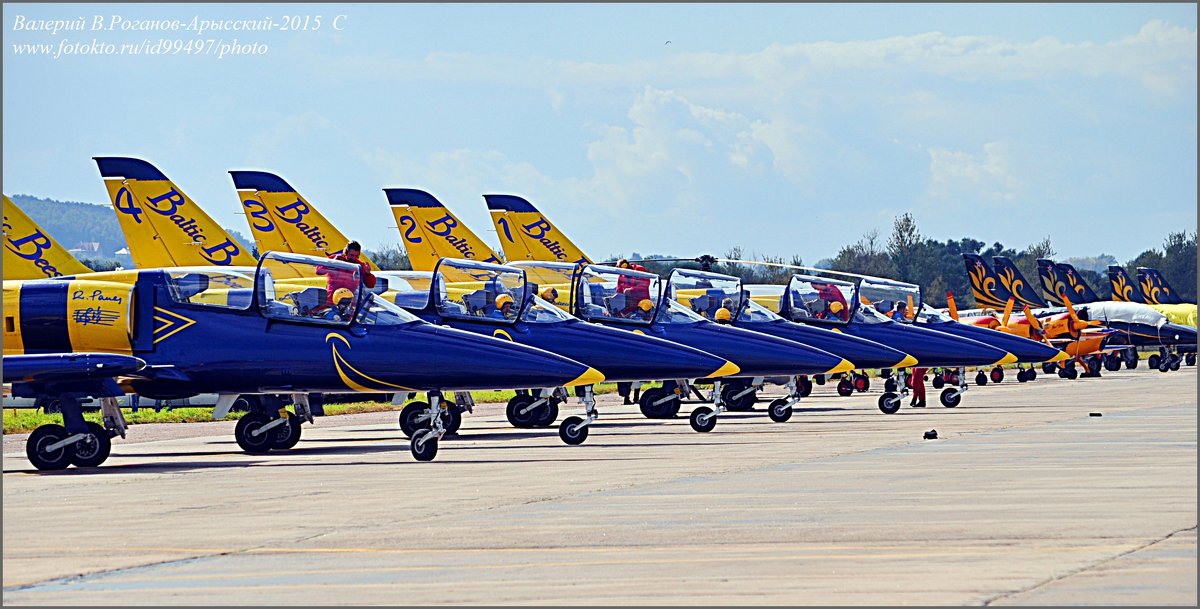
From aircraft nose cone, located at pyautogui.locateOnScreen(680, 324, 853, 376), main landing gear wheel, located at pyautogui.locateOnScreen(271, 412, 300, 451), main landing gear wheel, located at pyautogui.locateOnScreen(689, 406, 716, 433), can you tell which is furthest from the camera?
aircraft nose cone, located at pyautogui.locateOnScreen(680, 324, 853, 376)

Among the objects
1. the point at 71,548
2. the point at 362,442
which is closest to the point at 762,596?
the point at 71,548

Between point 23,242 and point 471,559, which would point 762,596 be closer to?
point 471,559

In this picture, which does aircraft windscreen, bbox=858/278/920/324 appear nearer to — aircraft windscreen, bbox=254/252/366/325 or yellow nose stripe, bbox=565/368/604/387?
yellow nose stripe, bbox=565/368/604/387

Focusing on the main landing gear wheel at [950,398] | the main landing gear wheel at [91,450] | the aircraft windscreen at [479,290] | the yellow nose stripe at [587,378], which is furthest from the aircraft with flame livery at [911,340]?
the main landing gear wheel at [91,450]

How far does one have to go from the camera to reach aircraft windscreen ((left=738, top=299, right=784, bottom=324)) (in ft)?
101

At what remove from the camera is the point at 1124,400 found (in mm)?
34000

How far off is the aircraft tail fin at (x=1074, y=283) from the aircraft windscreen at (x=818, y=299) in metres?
44.6

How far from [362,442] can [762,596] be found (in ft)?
50.6

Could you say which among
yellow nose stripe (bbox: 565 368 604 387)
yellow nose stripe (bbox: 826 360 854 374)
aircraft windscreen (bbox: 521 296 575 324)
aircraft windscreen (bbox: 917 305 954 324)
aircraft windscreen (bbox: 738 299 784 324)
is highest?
aircraft windscreen (bbox: 917 305 954 324)

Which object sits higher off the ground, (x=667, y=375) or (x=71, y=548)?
(x=667, y=375)

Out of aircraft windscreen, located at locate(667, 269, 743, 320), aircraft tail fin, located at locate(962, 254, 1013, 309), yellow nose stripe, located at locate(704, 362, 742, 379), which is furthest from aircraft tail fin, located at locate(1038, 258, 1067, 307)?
yellow nose stripe, located at locate(704, 362, 742, 379)

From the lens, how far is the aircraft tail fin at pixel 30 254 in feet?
92.7

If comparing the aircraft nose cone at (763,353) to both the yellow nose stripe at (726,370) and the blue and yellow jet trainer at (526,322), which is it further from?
the blue and yellow jet trainer at (526,322)

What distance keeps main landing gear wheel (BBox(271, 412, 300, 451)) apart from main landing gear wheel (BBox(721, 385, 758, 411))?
1067 centimetres
